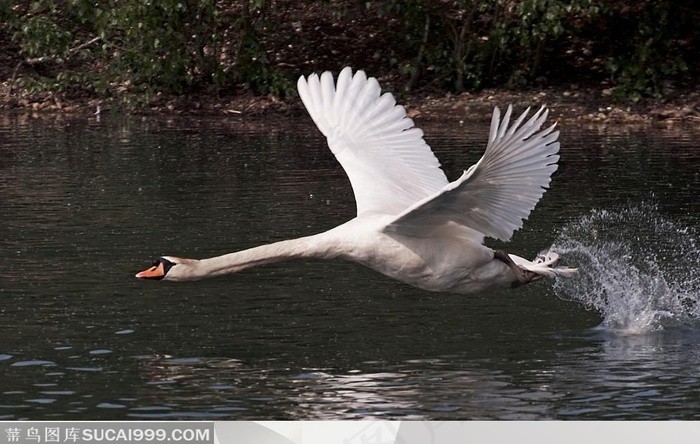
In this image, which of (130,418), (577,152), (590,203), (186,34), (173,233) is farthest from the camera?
(186,34)

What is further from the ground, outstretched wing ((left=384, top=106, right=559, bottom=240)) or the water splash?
outstretched wing ((left=384, top=106, right=559, bottom=240))

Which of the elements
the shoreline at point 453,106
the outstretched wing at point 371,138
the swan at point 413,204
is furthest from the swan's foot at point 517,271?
the shoreline at point 453,106

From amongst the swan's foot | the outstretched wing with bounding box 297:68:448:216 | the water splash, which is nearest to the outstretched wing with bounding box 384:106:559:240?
the swan's foot

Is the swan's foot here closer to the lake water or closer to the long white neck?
the lake water

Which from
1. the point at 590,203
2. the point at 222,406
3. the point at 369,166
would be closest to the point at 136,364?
the point at 222,406

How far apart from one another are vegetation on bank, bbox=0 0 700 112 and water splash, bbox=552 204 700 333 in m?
10.4

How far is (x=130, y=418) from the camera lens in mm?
9188

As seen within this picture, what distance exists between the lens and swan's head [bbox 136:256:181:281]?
32.8 feet

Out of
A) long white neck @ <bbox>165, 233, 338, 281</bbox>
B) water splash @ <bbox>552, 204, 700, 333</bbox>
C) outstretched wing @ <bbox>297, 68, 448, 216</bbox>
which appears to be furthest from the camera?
water splash @ <bbox>552, 204, 700, 333</bbox>

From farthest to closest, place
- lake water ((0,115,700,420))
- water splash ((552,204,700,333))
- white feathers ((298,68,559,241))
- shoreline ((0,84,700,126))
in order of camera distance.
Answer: shoreline ((0,84,700,126)) → water splash ((552,204,700,333)) → white feathers ((298,68,559,241)) → lake water ((0,115,700,420))

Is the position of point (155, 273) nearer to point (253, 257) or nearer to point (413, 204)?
point (253, 257)

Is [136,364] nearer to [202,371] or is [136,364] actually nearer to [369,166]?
[202,371]

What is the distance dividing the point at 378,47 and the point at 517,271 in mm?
18649

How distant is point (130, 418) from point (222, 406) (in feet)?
1.97
